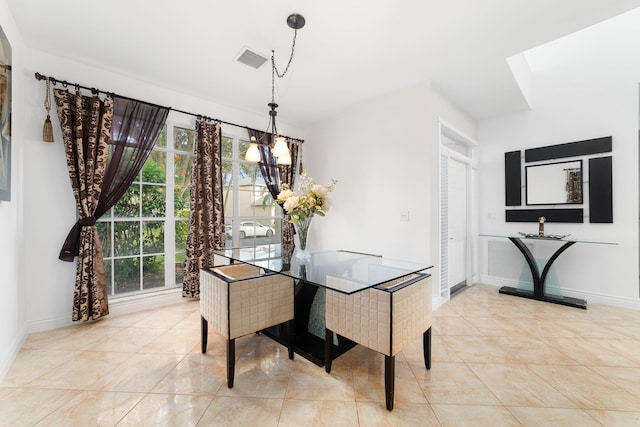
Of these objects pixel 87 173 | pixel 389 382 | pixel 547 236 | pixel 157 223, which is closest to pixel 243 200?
pixel 157 223

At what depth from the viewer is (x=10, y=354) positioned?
1.98 meters

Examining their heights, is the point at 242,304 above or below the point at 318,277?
below

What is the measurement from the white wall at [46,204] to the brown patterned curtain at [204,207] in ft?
3.48

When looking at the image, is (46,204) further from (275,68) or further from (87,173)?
(275,68)

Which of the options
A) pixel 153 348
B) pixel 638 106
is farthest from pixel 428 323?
pixel 638 106

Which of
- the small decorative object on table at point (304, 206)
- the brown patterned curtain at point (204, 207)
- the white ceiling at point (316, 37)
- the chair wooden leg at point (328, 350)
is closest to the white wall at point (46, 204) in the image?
the white ceiling at point (316, 37)

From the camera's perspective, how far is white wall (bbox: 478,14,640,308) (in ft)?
10.1

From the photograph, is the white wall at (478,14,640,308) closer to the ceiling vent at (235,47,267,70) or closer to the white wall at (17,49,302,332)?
the ceiling vent at (235,47,267,70)

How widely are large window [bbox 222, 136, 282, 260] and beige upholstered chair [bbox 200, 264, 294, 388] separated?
158 cm

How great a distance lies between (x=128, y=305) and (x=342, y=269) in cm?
257

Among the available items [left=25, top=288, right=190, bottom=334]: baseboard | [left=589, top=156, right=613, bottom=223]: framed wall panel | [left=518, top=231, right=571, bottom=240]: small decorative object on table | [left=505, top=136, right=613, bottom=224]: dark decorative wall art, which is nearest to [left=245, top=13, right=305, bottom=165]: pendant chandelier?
[left=25, top=288, right=190, bottom=334]: baseboard

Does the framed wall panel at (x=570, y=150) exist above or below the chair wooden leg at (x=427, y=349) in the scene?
above

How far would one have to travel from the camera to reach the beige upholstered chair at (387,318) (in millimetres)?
1534

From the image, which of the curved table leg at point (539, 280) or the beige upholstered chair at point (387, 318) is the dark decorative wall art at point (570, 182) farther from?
the beige upholstered chair at point (387, 318)
